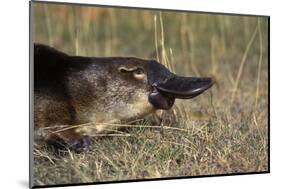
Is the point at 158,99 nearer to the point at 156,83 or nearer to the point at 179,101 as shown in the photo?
the point at 156,83

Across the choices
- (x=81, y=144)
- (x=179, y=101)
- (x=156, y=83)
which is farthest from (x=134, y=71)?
(x=179, y=101)

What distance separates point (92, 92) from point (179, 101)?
0.79 metres

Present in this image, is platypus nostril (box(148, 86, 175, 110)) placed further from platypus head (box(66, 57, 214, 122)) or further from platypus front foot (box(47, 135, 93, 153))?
platypus front foot (box(47, 135, 93, 153))

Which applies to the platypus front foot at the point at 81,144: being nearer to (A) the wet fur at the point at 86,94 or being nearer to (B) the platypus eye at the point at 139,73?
(A) the wet fur at the point at 86,94

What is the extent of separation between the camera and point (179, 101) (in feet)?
16.6

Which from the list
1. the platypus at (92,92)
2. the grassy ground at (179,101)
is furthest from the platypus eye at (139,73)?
the grassy ground at (179,101)

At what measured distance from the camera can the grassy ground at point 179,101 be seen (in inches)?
175

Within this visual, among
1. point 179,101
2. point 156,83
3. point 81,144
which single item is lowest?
point 81,144

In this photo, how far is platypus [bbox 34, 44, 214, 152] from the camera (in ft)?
14.2

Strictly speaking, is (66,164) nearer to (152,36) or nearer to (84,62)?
(84,62)

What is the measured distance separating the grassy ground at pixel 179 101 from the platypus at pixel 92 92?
0.10 meters

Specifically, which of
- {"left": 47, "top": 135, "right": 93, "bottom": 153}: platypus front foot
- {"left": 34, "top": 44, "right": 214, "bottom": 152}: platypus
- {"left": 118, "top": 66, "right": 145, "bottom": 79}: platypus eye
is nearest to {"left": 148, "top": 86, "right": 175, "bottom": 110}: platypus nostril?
{"left": 34, "top": 44, "right": 214, "bottom": 152}: platypus

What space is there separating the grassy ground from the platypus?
0.10 meters
